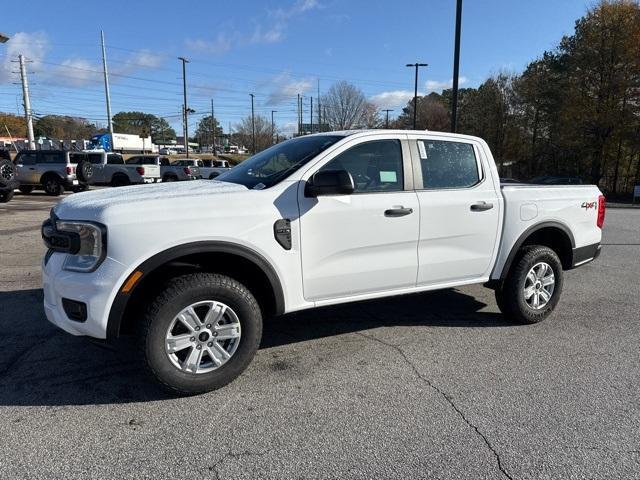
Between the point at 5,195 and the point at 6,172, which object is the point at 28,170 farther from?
the point at 6,172

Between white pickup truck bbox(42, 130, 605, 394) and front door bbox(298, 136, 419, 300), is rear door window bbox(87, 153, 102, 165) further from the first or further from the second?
front door bbox(298, 136, 419, 300)

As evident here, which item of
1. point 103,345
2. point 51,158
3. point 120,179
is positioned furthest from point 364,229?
point 120,179

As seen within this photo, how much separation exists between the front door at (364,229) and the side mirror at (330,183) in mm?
93

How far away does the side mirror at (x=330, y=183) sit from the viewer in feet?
11.4

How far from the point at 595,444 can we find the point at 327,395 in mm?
1648

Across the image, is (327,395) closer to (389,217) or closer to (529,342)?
(389,217)

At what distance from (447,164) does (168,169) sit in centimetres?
2581

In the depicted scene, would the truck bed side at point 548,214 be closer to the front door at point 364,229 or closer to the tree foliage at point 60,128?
the front door at point 364,229

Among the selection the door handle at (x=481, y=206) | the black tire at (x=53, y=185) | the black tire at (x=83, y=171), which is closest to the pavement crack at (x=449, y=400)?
the door handle at (x=481, y=206)

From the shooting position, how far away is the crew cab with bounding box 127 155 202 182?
26487mm

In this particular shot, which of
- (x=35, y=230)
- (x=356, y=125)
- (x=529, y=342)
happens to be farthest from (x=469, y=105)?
(x=529, y=342)

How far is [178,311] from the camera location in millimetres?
3211

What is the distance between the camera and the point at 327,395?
11.1 ft

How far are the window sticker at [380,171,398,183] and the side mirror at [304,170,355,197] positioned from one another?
22.7 inches
